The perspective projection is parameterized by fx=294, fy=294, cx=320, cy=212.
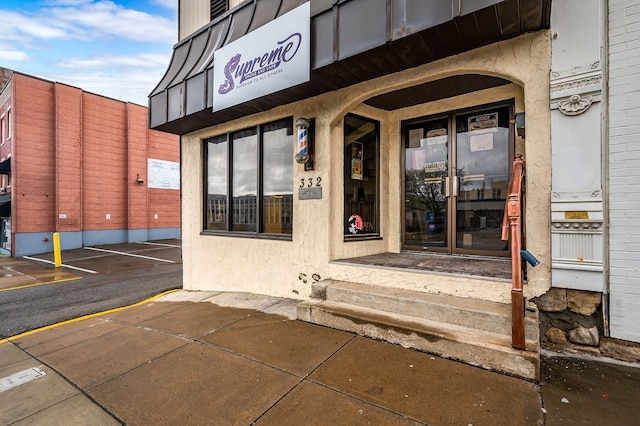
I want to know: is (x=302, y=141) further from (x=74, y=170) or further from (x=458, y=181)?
(x=74, y=170)

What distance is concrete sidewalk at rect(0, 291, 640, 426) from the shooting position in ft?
6.99

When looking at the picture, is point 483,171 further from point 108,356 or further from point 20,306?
point 20,306

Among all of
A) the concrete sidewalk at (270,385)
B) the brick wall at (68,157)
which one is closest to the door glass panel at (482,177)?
the concrete sidewalk at (270,385)

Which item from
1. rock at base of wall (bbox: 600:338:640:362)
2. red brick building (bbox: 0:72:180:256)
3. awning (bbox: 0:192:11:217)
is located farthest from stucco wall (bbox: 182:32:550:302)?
awning (bbox: 0:192:11:217)

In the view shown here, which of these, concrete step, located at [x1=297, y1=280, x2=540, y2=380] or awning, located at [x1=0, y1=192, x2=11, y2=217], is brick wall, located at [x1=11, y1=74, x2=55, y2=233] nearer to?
awning, located at [x1=0, y1=192, x2=11, y2=217]

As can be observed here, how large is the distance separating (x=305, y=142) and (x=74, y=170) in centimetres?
1637

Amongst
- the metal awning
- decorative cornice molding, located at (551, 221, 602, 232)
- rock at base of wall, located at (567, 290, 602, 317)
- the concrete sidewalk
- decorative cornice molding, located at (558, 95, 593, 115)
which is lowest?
the concrete sidewalk

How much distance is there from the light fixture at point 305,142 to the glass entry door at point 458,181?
171cm

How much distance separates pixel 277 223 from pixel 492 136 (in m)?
3.65

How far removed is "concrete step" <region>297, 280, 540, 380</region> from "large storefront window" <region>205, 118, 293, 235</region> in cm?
171

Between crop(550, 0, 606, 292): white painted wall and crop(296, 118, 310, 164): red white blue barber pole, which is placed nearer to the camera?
crop(550, 0, 606, 292): white painted wall

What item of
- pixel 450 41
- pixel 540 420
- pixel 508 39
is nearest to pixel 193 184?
pixel 450 41

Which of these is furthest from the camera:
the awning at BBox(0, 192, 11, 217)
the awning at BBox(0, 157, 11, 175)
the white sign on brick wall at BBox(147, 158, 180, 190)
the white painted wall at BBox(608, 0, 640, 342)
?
the white sign on brick wall at BBox(147, 158, 180, 190)

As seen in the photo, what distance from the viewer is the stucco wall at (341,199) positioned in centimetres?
298
